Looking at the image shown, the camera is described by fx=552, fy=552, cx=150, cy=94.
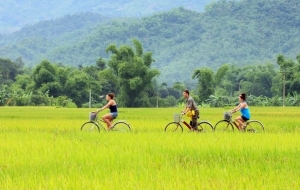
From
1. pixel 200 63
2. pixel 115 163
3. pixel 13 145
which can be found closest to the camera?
pixel 115 163

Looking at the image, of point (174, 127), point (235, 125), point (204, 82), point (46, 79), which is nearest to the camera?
point (174, 127)

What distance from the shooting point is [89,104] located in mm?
66688

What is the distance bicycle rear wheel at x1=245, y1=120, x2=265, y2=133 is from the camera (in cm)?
1513

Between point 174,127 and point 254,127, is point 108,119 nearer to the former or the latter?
point 174,127

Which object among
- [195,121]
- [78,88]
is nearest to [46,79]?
[78,88]

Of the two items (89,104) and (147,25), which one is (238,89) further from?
(147,25)

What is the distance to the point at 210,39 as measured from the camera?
589ft

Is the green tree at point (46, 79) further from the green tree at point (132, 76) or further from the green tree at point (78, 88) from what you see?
the green tree at point (132, 76)

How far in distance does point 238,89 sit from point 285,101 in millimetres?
33547

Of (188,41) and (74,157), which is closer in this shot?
(74,157)

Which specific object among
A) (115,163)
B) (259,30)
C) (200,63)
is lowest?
(115,163)

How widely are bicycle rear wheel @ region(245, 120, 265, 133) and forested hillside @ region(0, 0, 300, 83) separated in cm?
14279

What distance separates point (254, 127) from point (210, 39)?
16591 cm

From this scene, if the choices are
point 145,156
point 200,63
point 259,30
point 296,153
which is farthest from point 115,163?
point 259,30
